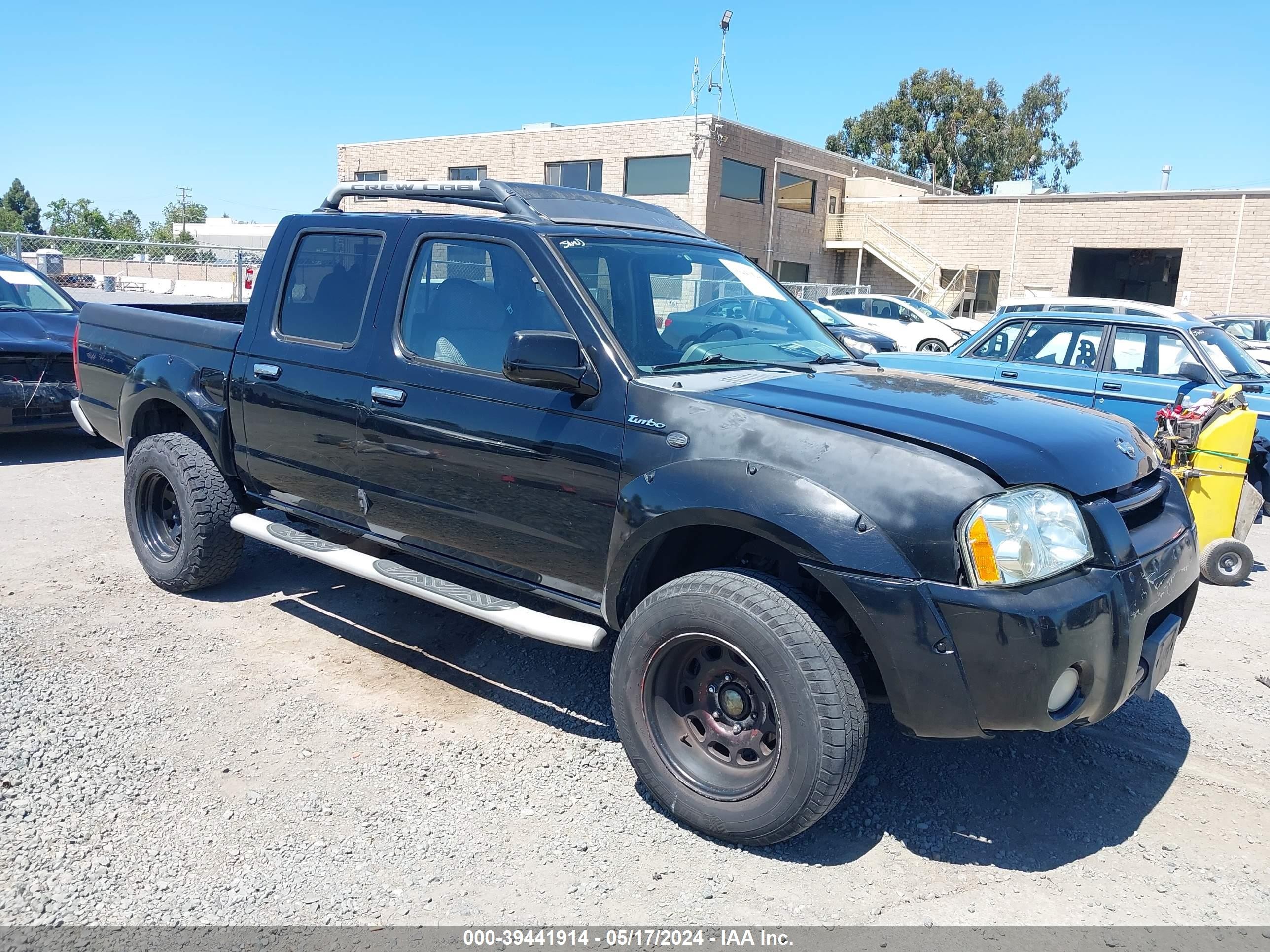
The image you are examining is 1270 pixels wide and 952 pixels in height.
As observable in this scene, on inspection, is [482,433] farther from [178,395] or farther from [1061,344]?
[1061,344]

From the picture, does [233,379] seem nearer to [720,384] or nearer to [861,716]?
[720,384]

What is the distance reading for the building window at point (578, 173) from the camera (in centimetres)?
3262

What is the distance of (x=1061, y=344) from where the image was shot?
28.9ft

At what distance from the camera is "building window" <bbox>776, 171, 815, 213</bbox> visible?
3375 centimetres

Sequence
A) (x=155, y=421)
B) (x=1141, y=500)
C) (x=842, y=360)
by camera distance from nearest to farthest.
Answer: (x=1141, y=500) → (x=842, y=360) → (x=155, y=421)

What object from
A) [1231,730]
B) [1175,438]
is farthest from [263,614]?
[1175,438]

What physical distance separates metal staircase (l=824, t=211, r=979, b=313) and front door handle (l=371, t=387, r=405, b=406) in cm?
3037

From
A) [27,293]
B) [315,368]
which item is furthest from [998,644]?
[27,293]

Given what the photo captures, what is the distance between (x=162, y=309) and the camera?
7043 millimetres

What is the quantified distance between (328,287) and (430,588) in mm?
1634

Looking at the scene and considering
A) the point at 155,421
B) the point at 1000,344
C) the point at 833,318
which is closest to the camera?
the point at 155,421

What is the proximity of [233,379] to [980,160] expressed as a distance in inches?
2293

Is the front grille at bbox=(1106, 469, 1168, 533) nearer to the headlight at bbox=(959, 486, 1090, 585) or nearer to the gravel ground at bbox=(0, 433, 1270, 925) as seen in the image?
the headlight at bbox=(959, 486, 1090, 585)

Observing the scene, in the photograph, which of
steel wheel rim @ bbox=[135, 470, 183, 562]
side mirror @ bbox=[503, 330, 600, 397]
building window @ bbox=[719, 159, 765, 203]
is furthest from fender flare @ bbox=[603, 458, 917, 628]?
building window @ bbox=[719, 159, 765, 203]
